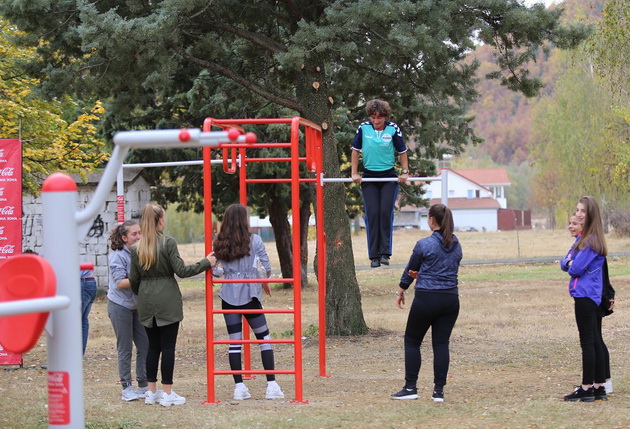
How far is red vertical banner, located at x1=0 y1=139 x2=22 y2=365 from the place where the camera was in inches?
428

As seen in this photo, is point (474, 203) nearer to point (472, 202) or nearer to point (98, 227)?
point (472, 202)

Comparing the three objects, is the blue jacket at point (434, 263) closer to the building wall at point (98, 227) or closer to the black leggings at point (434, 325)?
the black leggings at point (434, 325)

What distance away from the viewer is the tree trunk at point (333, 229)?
1317 cm

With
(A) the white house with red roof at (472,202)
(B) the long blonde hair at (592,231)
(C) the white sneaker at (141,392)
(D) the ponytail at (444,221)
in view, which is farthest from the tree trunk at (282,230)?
(A) the white house with red roof at (472,202)

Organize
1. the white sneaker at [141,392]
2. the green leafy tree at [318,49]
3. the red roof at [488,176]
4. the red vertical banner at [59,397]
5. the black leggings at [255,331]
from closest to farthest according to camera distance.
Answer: the red vertical banner at [59,397], the black leggings at [255,331], the white sneaker at [141,392], the green leafy tree at [318,49], the red roof at [488,176]

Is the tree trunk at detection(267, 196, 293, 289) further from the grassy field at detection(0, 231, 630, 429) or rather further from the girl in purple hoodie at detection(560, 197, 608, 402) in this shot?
the girl in purple hoodie at detection(560, 197, 608, 402)

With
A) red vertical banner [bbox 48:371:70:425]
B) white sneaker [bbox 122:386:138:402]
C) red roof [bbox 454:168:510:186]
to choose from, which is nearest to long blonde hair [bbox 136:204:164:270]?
white sneaker [bbox 122:386:138:402]

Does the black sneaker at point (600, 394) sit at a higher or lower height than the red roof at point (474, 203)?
lower

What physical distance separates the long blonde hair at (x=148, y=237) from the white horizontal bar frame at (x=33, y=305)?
14.1ft

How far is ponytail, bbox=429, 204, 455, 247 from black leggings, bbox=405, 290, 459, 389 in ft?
1.58

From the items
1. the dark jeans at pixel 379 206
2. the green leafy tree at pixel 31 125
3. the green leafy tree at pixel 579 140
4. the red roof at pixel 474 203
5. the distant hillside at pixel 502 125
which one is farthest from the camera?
the distant hillside at pixel 502 125

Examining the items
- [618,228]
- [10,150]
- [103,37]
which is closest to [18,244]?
[10,150]

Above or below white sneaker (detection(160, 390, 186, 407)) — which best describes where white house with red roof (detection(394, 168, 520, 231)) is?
above

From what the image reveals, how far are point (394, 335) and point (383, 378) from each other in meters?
4.24
